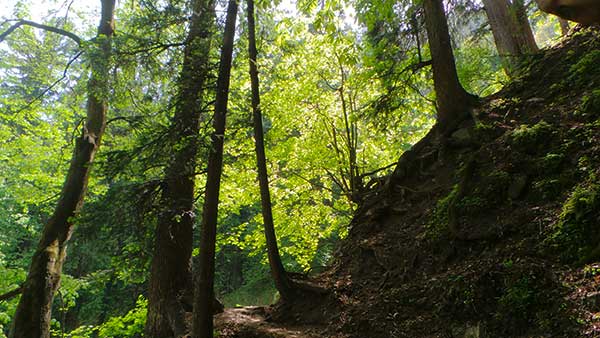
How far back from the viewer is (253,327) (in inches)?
233

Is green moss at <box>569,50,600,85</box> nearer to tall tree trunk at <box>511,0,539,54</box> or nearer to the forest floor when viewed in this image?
the forest floor

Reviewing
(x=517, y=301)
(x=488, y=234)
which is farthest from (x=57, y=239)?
(x=517, y=301)

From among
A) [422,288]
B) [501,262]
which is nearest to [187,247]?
[422,288]

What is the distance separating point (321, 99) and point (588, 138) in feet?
25.5

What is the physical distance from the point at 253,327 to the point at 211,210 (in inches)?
79.9

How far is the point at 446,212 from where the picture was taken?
4.88 metres

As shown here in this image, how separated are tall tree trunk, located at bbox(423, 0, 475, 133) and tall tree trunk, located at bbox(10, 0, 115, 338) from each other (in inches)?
233

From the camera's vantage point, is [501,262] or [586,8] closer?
[586,8]

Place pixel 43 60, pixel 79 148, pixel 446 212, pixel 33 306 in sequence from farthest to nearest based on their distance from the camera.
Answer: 1. pixel 43 60
2. pixel 79 148
3. pixel 33 306
4. pixel 446 212

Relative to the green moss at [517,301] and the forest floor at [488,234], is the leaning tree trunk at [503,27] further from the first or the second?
the green moss at [517,301]

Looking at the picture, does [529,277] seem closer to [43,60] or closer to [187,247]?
[187,247]

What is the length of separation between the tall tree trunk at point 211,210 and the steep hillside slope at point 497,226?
196 centimetres

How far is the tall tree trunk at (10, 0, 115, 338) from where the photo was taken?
6574 millimetres

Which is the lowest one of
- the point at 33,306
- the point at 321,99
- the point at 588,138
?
the point at 33,306
